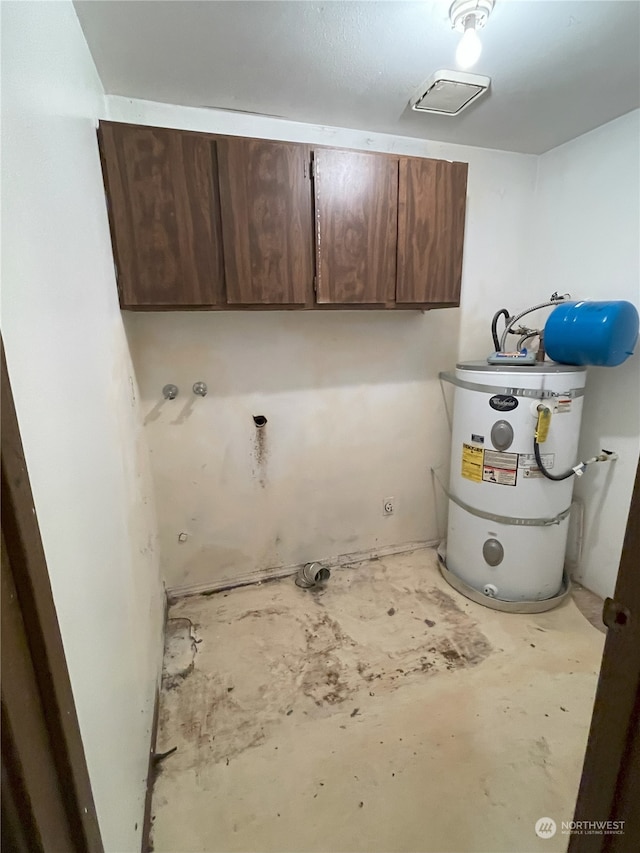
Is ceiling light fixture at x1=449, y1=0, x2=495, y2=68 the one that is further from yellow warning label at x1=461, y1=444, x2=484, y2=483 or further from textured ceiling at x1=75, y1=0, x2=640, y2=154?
yellow warning label at x1=461, y1=444, x2=484, y2=483

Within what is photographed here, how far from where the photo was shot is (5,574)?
17.7 inches

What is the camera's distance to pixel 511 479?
1955 mm

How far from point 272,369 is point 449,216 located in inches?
44.6

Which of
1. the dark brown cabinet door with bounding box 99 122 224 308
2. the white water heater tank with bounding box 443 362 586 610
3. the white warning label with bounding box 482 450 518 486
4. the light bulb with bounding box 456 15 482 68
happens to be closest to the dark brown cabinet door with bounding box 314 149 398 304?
the dark brown cabinet door with bounding box 99 122 224 308

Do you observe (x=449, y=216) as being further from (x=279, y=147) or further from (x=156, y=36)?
(x=156, y=36)

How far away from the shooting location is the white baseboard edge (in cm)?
223

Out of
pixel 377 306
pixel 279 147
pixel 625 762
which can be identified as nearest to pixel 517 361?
pixel 377 306

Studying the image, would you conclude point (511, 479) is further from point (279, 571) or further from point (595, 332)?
point (279, 571)

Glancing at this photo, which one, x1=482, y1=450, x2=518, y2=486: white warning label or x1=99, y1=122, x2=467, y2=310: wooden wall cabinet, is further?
x1=482, y1=450, x2=518, y2=486: white warning label

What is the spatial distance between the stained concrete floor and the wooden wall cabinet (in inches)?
61.6

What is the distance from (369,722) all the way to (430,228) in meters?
2.11

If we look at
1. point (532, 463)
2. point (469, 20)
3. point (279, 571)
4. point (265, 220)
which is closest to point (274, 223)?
point (265, 220)

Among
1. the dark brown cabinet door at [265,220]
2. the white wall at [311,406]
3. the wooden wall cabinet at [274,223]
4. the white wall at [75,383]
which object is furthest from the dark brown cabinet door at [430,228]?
the white wall at [75,383]

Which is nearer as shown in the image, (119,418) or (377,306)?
(119,418)
